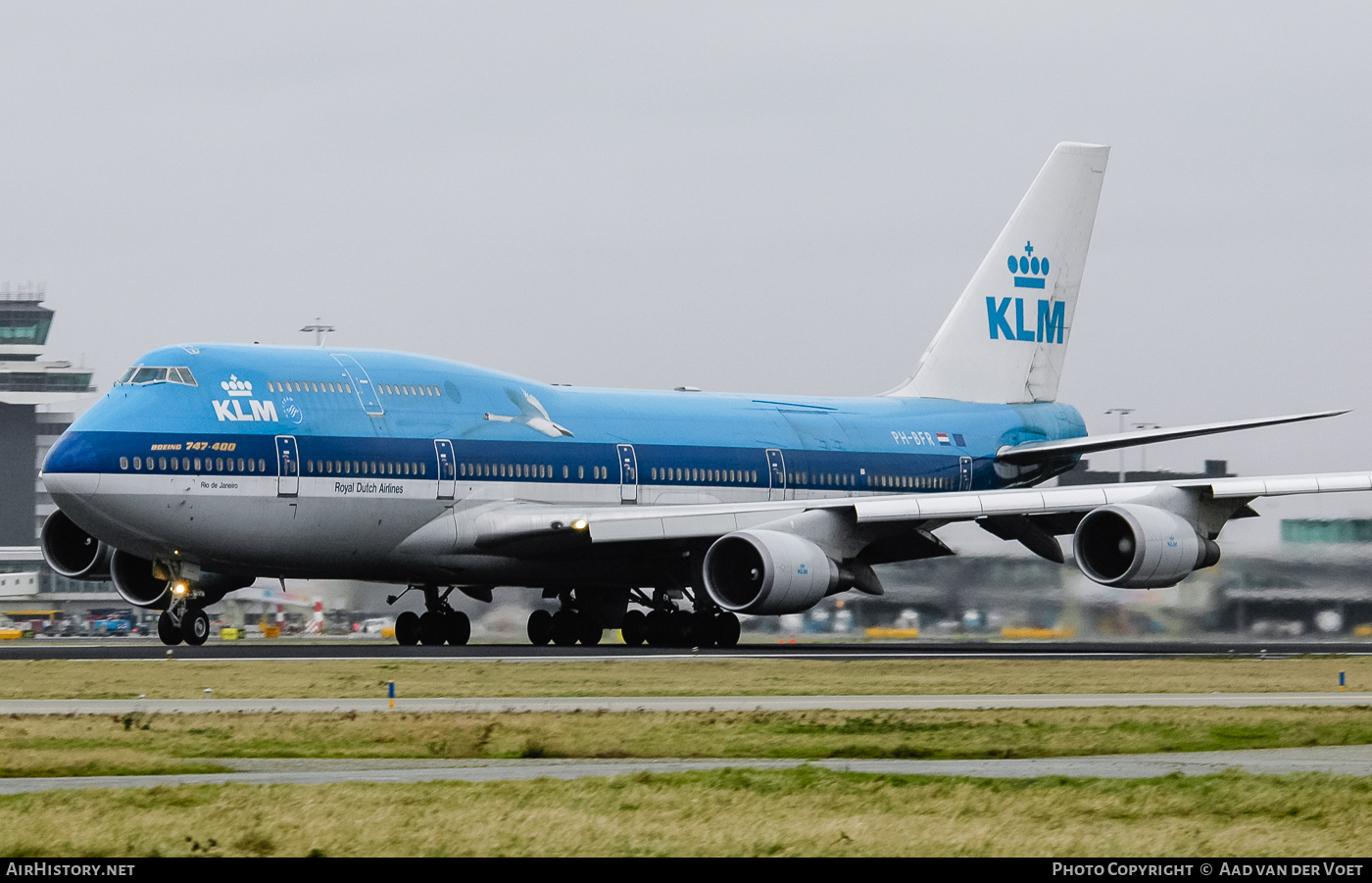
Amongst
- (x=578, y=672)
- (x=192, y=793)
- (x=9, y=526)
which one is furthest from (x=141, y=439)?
(x=9, y=526)

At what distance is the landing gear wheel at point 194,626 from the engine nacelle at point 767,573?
8.62 meters

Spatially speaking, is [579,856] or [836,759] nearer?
[579,856]

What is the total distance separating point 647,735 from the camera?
1703cm

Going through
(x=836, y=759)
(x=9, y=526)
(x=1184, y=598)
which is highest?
(x=836, y=759)

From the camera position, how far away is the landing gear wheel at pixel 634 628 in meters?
36.8

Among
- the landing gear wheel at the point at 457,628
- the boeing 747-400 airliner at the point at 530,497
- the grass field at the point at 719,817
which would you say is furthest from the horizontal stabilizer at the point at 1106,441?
the grass field at the point at 719,817

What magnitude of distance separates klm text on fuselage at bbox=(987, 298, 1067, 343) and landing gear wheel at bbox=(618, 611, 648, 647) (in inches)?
482

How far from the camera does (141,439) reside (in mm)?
30922

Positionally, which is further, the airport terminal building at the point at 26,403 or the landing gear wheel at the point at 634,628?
the airport terminal building at the point at 26,403

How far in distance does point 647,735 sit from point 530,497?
18.1 metres

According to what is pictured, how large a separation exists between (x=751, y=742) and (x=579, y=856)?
6.31 meters

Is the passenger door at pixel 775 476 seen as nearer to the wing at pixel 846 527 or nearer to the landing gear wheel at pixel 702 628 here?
the wing at pixel 846 527

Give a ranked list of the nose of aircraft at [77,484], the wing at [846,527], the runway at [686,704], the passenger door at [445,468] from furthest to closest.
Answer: the passenger door at [445,468], the wing at [846,527], the nose of aircraft at [77,484], the runway at [686,704]
